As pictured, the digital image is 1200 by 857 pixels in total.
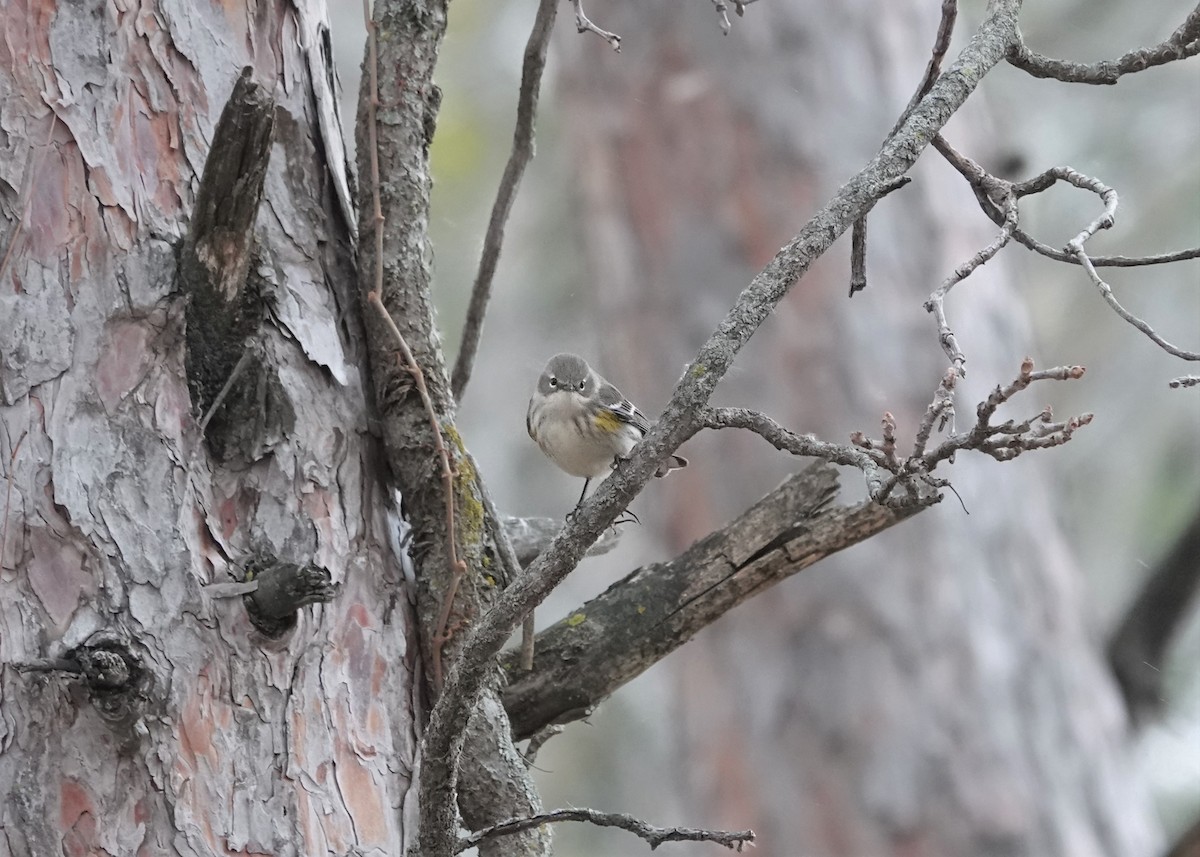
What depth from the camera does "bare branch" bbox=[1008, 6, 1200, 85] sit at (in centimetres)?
192

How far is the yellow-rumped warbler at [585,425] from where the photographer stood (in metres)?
3.07

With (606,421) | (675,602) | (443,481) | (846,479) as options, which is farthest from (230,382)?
(846,479)

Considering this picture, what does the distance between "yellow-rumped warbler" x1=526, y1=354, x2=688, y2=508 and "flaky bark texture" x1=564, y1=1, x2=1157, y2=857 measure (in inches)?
77.2

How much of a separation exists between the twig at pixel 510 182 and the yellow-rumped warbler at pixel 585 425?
0.30 m

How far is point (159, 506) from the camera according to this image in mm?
1891

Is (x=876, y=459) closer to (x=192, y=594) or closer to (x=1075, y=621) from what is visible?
(x=192, y=594)

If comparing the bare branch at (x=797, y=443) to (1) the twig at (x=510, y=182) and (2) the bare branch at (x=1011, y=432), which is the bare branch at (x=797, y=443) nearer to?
(2) the bare branch at (x=1011, y=432)

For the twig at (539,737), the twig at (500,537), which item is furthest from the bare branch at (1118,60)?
the twig at (539,737)

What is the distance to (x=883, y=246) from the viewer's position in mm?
5094

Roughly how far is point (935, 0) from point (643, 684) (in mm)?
→ 6717

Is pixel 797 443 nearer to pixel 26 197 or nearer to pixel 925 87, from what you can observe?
pixel 925 87

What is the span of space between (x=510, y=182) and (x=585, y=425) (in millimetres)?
629

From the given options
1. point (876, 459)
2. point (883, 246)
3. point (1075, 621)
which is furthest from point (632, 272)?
point (876, 459)

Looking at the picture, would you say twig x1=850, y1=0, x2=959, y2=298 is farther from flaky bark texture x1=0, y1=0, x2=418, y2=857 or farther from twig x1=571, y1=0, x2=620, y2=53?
flaky bark texture x1=0, y1=0, x2=418, y2=857
